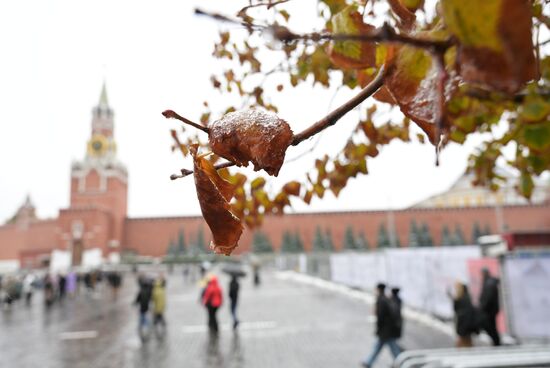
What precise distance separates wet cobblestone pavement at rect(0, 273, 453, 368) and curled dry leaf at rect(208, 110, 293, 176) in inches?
308

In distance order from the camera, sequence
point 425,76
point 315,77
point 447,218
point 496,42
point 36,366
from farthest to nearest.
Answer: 1. point 447,218
2. point 36,366
3. point 315,77
4. point 425,76
5. point 496,42

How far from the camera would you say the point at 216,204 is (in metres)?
0.78

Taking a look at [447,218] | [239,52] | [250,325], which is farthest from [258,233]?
[239,52]

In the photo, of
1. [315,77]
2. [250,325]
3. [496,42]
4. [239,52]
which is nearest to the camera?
[496,42]

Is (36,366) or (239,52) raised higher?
(239,52)

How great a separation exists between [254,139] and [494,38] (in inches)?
16.0

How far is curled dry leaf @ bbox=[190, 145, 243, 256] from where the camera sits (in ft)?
2.54

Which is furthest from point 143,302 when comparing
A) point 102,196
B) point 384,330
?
point 102,196

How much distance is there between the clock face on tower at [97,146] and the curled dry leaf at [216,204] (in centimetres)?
6679

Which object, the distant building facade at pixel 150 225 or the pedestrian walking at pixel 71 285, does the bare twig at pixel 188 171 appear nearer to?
the pedestrian walking at pixel 71 285

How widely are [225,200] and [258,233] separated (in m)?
53.4

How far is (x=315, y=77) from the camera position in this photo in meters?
3.39

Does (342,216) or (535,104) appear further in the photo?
(342,216)

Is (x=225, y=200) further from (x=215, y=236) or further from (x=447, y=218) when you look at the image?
(x=447, y=218)
